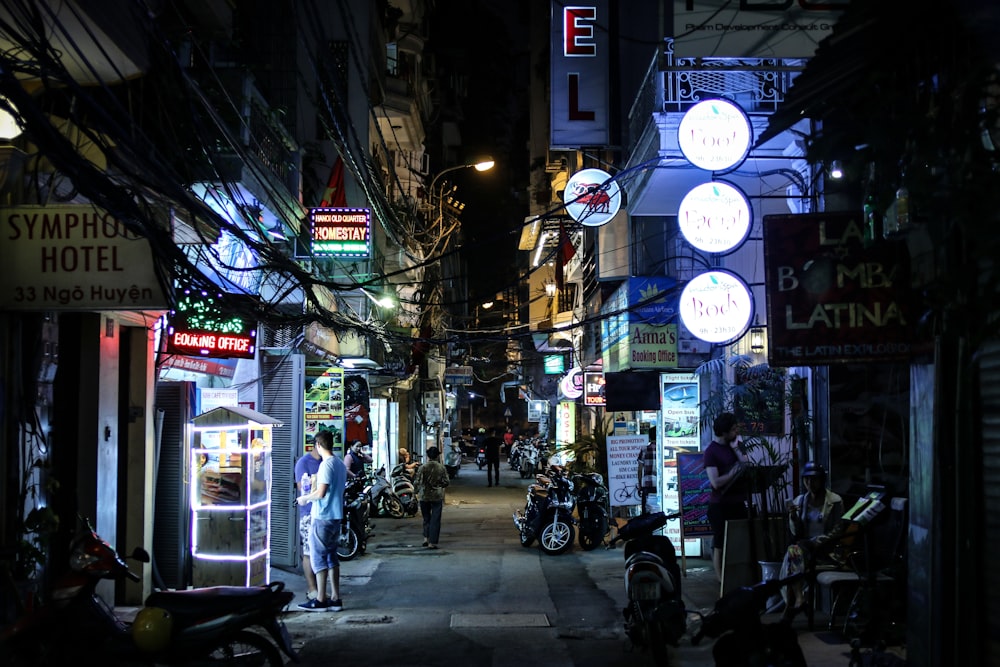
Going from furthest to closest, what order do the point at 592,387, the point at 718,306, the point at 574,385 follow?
1. the point at 574,385
2. the point at 592,387
3. the point at 718,306

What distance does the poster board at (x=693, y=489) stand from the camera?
44.1 ft

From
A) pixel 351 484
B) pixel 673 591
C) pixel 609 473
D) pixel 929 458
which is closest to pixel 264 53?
pixel 351 484

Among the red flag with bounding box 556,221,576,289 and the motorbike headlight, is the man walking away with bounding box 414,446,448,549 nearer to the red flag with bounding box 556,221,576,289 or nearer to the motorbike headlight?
the motorbike headlight

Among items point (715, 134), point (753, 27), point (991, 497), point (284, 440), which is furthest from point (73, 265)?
point (284, 440)

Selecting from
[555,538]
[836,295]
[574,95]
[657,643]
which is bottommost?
[555,538]

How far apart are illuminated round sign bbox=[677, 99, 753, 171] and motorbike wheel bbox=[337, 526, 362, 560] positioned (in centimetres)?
886

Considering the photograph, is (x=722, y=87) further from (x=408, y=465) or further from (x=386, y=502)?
(x=408, y=465)

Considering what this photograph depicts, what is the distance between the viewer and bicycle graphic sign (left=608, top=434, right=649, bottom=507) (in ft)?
56.4

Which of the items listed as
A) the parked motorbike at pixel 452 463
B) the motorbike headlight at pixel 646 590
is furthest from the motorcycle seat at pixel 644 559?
the parked motorbike at pixel 452 463

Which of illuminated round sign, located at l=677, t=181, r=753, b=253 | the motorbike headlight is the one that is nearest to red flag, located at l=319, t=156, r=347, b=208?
illuminated round sign, located at l=677, t=181, r=753, b=253

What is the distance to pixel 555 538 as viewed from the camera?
55.2 feet

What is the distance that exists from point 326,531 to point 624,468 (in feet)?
23.6

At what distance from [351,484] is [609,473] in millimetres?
4816

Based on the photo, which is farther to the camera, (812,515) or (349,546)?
(349,546)
